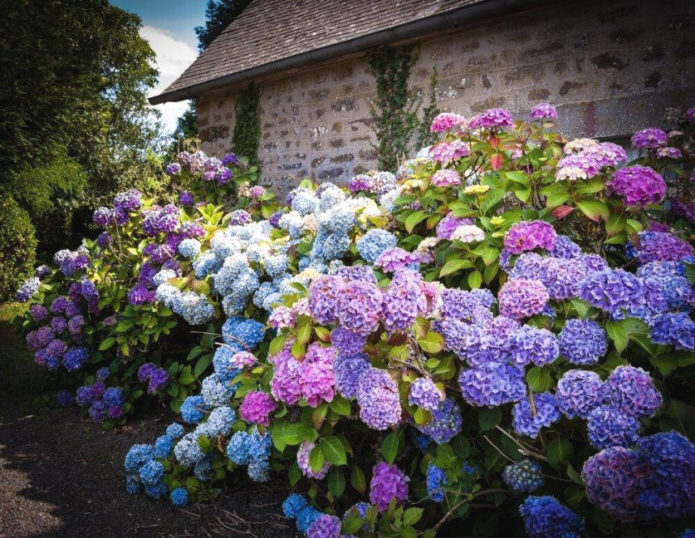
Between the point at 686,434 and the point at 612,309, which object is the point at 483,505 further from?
the point at 612,309

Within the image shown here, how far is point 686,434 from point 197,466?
2.34 metres

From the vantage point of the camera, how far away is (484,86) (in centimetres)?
500

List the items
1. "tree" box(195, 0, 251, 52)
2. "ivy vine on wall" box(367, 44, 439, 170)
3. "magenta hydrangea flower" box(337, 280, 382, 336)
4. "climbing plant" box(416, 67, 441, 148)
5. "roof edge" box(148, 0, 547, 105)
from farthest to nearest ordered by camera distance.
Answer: "tree" box(195, 0, 251, 52)
"ivy vine on wall" box(367, 44, 439, 170)
"climbing plant" box(416, 67, 441, 148)
"roof edge" box(148, 0, 547, 105)
"magenta hydrangea flower" box(337, 280, 382, 336)

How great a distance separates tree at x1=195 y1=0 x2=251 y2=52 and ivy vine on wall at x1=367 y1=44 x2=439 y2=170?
15379mm

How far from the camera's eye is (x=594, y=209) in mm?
2156

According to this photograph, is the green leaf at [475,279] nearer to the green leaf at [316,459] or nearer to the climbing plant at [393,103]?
the green leaf at [316,459]

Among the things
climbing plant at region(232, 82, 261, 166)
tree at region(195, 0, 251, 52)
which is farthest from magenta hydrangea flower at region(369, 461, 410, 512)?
tree at region(195, 0, 251, 52)

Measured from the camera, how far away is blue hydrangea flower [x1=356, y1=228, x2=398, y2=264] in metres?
2.44

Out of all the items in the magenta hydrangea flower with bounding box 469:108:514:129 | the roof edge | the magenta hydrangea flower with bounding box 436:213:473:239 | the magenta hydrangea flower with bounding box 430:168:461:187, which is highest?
the roof edge

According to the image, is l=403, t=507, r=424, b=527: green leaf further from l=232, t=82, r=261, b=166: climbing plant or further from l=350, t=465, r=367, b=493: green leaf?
l=232, t=82, r=261, b=166: climbing plant

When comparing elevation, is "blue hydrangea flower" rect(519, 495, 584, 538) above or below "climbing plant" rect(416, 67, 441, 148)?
below

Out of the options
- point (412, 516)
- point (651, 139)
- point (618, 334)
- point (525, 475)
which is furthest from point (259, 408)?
point (651, 139)

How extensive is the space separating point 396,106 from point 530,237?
414 centimetres

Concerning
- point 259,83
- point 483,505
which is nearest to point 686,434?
point 483,505
